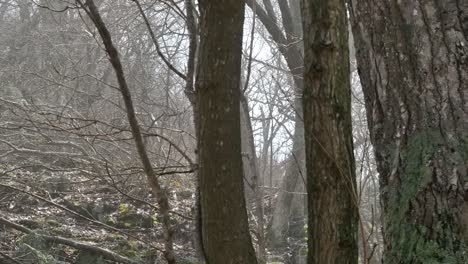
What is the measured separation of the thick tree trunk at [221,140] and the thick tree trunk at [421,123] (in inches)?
20.1

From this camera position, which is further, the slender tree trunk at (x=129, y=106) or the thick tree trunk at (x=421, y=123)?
the slender tree trunk at (x=129, y=106)

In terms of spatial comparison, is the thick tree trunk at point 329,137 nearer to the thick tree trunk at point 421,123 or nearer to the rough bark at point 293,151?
the thick tree trunk at point 421,123

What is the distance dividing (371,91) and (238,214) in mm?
666

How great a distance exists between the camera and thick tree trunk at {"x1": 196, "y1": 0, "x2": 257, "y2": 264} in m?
2.21

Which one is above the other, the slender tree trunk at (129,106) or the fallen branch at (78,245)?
the slender tree trunk at (129,106)

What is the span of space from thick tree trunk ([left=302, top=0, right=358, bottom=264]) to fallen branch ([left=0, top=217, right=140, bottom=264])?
4141 millimetres

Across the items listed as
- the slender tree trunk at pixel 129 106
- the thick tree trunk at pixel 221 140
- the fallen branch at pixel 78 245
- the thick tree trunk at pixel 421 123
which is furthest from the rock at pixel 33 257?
the thick tree trunk at pixel 421 123

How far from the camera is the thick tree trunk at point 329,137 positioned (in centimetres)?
202

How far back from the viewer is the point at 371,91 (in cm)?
207

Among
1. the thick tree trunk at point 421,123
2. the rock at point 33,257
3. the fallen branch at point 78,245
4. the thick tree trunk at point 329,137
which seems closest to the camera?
the thick tree trunk at point 421,123

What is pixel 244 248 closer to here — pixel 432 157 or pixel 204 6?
pixel 432 157

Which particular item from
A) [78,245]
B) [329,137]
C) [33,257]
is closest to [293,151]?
[78,245]

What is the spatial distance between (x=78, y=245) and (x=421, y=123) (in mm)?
4901

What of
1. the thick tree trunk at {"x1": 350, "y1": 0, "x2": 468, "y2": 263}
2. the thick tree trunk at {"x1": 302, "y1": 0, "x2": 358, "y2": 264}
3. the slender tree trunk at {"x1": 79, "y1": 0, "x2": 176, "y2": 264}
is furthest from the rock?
the thick tree trunk at {"x1": 350, "y1": 0, "x2": 468, "y2": 263}
